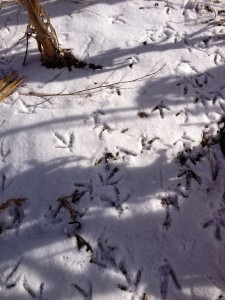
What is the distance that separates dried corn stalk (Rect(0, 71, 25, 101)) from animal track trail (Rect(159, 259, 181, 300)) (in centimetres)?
176

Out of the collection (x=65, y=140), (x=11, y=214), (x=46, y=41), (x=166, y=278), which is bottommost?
(x=166, y=278)

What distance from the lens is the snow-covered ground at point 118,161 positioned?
1763 mm

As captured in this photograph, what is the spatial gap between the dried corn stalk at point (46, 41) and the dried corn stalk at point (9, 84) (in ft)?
0.90

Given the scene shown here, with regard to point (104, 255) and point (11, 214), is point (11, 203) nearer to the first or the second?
point (11, 214)

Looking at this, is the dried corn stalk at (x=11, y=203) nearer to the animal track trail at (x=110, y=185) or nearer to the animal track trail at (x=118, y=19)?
the animal track trail at (x=110, y=185)

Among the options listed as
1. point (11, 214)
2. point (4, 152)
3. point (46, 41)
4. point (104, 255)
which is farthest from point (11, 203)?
point (46, 41)

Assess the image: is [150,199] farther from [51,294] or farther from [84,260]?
[51,294]

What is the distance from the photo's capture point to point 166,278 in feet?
5.71

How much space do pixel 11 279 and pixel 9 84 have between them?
60.7 inches

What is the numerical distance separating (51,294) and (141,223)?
67 centimetres

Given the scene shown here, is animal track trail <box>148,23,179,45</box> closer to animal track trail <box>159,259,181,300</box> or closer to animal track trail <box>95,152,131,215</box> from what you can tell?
animal track trail <box>95,152,131,215</box>

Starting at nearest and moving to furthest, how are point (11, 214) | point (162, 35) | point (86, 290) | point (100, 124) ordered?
1. point (86, 290)
2. point (11, 214)
3. point (100, 124)
4. point (162, 35)

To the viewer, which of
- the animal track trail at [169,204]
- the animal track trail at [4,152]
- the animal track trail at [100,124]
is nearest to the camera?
the animal track trail at [169,204]

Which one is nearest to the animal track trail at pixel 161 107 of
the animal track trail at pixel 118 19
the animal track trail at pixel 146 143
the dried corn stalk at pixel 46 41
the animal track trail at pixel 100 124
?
the animal track trail at pixel 146 143
